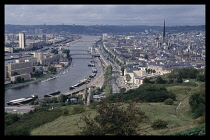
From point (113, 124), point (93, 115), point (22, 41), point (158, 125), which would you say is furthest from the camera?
point (22, 41)

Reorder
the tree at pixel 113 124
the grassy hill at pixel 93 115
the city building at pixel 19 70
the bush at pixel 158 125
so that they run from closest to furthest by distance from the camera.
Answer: the tree at pixel 113 124
the bush at pixel 158 125
the grassy hill at pixel 93 115
the city building at pixel 19 70

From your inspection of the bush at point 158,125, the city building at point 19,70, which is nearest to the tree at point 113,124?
the bush at point 158,125

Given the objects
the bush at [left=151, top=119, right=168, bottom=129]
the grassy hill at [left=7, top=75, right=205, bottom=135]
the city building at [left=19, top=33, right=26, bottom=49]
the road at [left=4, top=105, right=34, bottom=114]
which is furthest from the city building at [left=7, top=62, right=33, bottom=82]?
the city building at [left=19, top=33, right=26, bottom=49]

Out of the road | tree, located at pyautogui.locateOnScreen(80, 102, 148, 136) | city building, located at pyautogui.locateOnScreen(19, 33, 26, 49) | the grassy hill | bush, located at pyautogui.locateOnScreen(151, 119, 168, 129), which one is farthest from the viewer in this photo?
city building, located at pyautogui.locateOnScreen(19, 33, 26, 49)

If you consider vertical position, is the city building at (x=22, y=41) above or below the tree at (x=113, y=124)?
above

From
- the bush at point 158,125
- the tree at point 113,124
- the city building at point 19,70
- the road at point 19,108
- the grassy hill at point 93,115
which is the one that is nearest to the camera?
the tree at point 113,124

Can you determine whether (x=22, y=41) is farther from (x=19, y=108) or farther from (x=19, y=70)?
(x=19, y=108)

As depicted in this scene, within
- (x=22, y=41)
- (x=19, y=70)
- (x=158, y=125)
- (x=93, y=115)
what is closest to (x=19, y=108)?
(x=93, y=115)

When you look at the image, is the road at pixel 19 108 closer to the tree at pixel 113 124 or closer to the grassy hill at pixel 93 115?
the grassy hill at pixel 93 115

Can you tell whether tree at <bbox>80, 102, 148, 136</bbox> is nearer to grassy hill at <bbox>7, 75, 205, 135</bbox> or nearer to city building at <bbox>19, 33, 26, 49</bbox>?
grassy hill at <bbox>7, 75, 205, 135</bbox>
